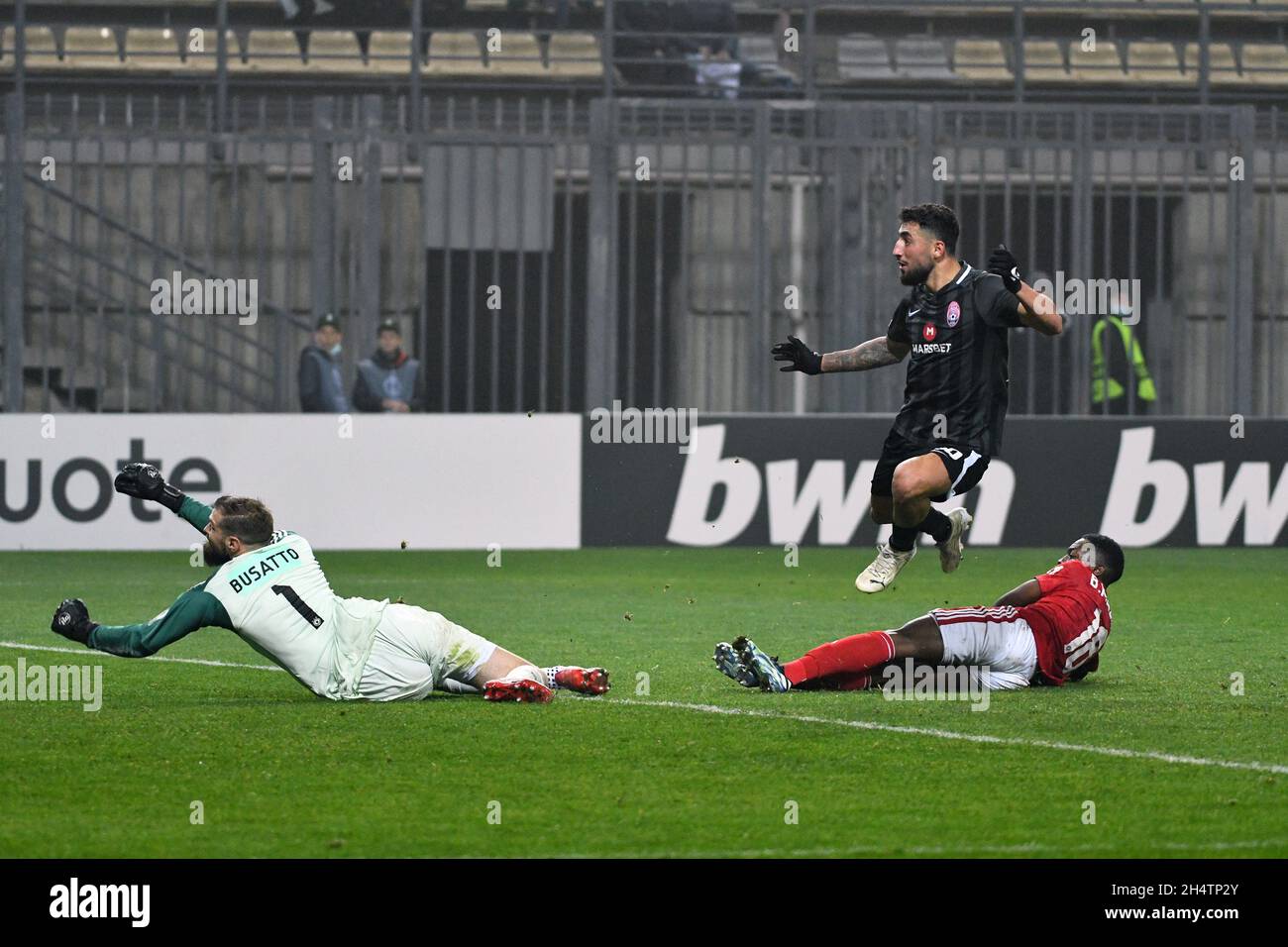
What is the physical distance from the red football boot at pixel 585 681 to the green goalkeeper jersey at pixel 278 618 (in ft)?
2.63

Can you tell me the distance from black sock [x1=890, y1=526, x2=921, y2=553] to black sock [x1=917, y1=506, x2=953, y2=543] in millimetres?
49

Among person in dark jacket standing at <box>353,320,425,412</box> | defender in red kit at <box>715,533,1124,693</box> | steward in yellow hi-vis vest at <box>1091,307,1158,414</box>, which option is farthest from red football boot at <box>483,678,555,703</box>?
steward in yellow hi-vis vest at <box>1091,307,1158,414</box>

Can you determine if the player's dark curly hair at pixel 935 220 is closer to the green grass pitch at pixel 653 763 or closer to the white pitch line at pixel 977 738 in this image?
the green grass pitch at pixel 653 763

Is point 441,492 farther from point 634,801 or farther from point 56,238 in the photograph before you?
point 634,801

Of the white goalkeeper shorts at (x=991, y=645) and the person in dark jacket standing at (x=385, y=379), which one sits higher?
the person in dark jacket standing at (x=385, y=379)

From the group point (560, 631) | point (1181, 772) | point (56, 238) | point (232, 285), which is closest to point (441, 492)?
point (232, 285)

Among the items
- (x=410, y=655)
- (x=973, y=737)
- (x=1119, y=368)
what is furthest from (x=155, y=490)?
(x=1119, y=368)

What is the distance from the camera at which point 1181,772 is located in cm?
656

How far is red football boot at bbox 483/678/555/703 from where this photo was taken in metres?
8.17

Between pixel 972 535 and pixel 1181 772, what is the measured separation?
11.4m

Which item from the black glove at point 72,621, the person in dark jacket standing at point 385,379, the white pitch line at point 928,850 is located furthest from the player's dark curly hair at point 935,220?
the person in dark jacket standing at point 385,379

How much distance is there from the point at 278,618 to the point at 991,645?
2918mm

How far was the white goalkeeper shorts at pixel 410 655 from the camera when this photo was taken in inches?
318
